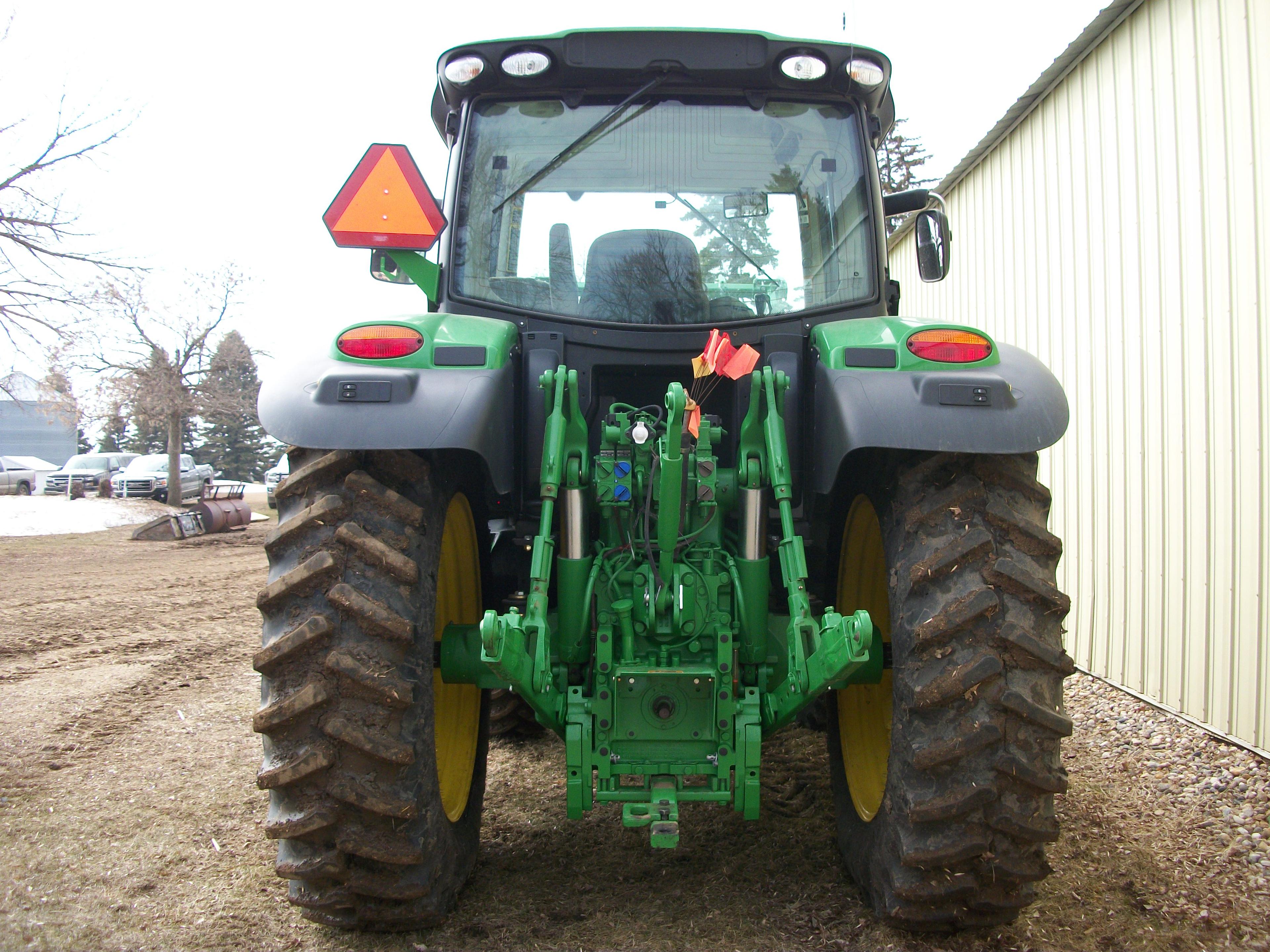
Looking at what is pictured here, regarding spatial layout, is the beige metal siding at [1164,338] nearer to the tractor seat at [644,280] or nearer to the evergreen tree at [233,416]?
the tractor seat at [644,280]

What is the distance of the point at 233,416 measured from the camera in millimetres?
30062

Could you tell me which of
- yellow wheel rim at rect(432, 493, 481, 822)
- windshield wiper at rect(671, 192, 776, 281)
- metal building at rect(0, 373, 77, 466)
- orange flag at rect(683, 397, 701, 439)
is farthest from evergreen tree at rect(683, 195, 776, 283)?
metal building at rect(0, 373, 77, 466)

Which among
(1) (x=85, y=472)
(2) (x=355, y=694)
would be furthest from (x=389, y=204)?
(1) (x=85, y=472)

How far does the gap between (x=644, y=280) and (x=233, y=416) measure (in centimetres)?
2987

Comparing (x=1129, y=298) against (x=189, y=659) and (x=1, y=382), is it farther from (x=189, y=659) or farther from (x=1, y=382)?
(x=1, y=382)

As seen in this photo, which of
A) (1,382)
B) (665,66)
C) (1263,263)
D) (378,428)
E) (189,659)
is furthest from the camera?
(1,382)

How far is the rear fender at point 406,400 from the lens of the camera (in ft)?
7.84

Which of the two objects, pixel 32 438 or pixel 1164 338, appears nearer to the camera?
pixel 1164 338

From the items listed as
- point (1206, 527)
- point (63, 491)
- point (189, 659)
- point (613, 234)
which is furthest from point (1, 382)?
point (1206, 527)

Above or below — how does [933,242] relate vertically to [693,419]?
above

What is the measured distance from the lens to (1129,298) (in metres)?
5.01

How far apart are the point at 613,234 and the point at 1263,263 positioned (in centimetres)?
281

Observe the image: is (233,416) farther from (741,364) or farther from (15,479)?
(741,364)

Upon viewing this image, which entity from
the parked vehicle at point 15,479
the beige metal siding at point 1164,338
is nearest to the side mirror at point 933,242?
the beige metal siding at point 1164,338
